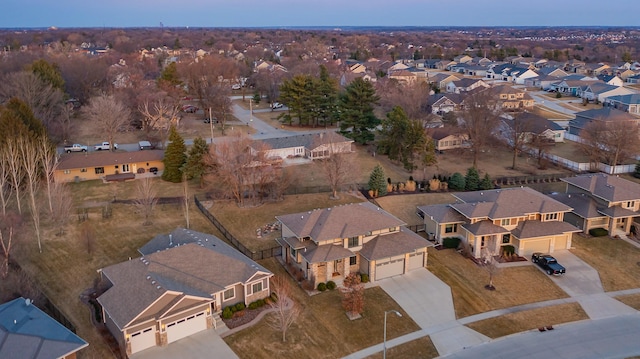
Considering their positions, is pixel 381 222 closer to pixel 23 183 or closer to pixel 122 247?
pixel 122 247

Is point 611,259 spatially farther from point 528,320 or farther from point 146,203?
point 146,203

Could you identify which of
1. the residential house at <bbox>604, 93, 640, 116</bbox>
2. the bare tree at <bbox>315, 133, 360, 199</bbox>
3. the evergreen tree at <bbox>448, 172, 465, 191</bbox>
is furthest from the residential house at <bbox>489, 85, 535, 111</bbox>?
the bare tree at <bbox>315, 133, 360, 199</bbox>

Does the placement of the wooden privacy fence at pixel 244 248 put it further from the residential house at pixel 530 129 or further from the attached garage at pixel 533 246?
the residential house at pixel 530 129

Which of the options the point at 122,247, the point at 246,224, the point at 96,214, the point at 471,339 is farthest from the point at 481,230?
the point at 96,214

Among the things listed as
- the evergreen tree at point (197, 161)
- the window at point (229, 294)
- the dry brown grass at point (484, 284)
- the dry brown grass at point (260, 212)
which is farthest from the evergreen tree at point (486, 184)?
the window at point (229, 294)

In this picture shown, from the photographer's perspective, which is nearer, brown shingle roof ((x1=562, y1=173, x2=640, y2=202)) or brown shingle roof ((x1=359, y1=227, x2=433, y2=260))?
brown shingle roof ((x1=359, y1=227, x2=433, y2=260))

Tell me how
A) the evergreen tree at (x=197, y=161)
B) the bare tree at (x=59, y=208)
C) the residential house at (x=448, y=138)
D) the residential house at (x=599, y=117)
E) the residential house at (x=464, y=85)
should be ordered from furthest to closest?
the residential house at (x=464, y=85)
the residential house at (x=599, y=117)
the residential house at (x=448, y=138)
the evergreen tree at (x=197, y=161)
the bare tree at (x=59, y=208)

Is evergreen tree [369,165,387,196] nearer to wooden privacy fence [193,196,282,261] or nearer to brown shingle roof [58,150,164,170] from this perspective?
wooden privacy fence [193,196,282,261]
